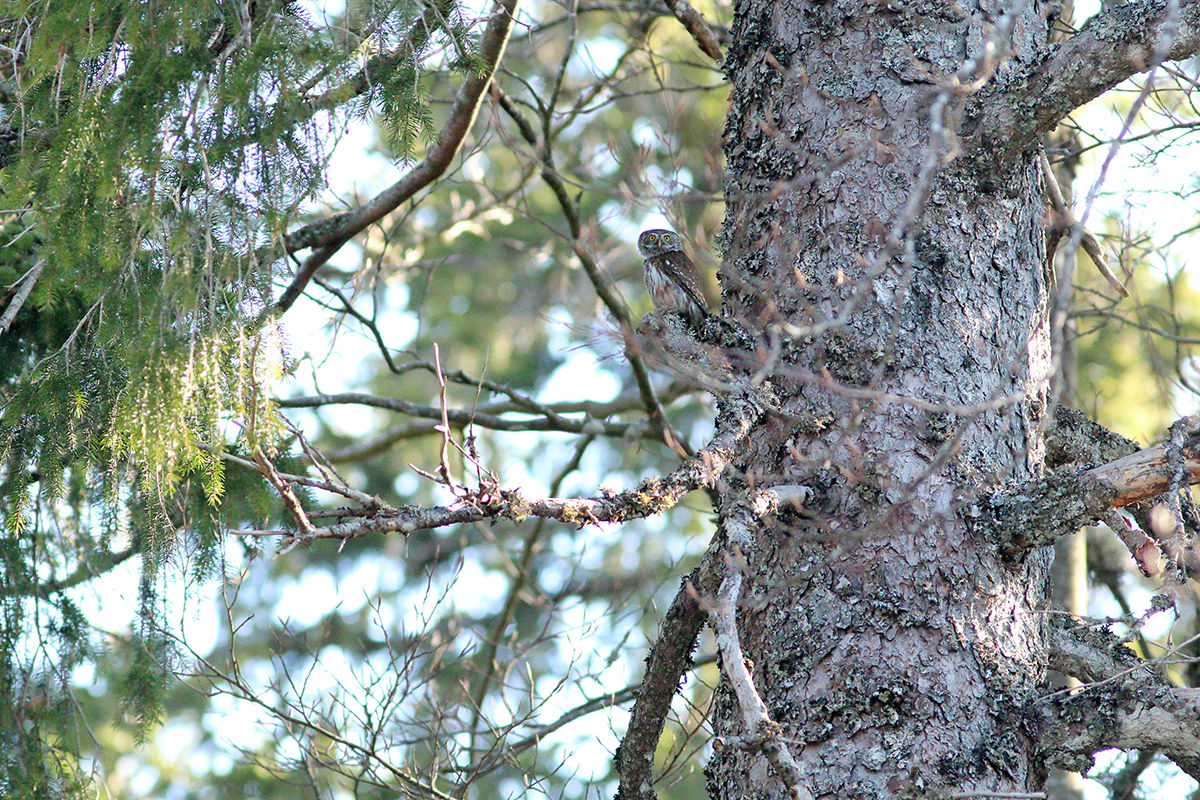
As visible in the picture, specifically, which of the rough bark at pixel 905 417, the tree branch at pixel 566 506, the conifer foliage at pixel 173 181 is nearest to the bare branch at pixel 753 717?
the rough bark at pixel 905 417

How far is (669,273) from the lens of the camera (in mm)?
4094

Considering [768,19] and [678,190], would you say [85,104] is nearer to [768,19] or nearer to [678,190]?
[678,190]

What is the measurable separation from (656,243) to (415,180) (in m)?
1.24

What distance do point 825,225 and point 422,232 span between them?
3.30 m

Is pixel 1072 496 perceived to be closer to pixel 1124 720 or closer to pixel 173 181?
pixel 1124 720

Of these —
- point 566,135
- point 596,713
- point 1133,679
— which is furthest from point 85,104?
point 566,135

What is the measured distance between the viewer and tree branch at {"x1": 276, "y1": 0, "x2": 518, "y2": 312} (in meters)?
3.01

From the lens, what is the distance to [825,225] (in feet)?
8.48

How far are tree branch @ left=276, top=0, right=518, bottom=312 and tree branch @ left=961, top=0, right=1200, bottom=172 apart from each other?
1.31 meters

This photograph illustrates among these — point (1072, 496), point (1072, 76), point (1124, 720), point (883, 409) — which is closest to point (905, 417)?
point (883, 409)

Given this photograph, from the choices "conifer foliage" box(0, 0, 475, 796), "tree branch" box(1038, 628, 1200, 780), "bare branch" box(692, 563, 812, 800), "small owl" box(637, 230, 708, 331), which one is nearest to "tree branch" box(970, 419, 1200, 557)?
"tree branch" box(1038, 628, 1200, 780)

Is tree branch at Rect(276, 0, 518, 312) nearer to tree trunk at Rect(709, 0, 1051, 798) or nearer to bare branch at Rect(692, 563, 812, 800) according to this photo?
tree trunk at Rect(709, 0, 1051, 798)

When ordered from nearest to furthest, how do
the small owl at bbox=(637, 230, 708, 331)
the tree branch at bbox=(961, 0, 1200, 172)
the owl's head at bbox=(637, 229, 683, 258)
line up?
the tree branch at bbox=(961, 0, 1200, 172) → the small owl at bbox=(637, 230, 708, 331) → the owl's head at bbox=(637, 229, 683, 258)

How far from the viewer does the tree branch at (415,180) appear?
3012 millimetres
